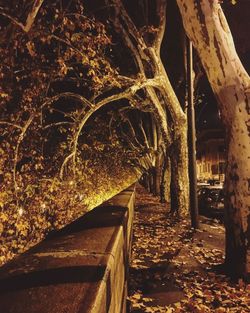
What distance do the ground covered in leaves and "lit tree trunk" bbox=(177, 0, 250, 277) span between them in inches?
27.6

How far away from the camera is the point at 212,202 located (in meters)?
19.2

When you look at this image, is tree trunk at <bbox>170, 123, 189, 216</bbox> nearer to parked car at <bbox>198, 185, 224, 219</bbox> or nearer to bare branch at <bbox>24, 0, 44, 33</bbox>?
parked car at <bbox>198, 185, 224, 219</bbox>

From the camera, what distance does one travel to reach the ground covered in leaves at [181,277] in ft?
20.7

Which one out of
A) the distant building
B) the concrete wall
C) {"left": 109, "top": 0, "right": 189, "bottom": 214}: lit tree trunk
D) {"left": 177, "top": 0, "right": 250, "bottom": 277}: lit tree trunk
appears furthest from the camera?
the distant building

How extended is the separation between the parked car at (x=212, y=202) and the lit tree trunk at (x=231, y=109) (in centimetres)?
1142

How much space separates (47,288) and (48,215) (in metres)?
12.9

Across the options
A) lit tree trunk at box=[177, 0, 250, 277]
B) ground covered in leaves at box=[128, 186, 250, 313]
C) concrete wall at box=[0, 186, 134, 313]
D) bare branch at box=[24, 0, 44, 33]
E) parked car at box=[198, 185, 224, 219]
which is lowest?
ground covered in leaves at box=[128, 186, 250, 313]

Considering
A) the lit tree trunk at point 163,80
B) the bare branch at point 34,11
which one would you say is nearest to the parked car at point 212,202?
the lit tree trunk at point 163,80

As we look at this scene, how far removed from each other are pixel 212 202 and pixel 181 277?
471 inches

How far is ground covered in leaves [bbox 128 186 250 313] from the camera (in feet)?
20.7

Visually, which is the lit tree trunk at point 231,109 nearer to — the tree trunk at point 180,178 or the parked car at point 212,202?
the tree trunk at point 180,178

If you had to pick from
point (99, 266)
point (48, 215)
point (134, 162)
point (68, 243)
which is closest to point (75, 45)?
point (48, 215)

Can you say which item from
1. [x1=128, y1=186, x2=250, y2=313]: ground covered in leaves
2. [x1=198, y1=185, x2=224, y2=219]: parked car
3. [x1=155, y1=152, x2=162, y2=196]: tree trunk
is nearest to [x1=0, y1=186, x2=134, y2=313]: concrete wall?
[x1=128, y1=186, x2=250, y2=313]: ground covered in leaves

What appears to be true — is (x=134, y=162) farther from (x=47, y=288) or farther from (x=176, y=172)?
(x=47, y=288)
